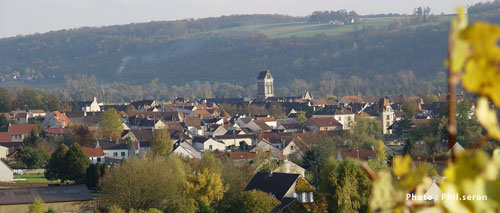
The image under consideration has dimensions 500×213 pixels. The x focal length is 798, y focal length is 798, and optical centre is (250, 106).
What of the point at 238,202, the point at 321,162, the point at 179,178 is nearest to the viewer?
the point at 238,202

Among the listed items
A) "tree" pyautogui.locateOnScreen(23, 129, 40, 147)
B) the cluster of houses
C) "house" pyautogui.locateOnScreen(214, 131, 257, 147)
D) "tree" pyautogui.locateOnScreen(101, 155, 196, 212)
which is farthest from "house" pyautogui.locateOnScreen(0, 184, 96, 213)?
"house" pyautogui.locateOnScreen(214, 131, 257, 147)

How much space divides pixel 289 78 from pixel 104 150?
4871 inches

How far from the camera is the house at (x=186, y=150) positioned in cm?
4353

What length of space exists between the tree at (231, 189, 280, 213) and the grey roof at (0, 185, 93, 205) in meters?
6.64

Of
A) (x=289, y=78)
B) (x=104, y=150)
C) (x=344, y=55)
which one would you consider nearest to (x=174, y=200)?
(x=104, y=150)

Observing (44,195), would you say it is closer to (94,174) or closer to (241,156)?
(94,174)

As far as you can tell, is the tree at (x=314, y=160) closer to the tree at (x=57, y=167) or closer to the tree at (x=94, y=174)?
the tree at (x=94, y=174)

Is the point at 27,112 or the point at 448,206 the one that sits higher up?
the point at 448,206

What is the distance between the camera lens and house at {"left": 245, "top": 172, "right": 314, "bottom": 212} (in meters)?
27.3

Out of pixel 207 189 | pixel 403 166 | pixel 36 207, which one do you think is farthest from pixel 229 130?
pixel 403 166

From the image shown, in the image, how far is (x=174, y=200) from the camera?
27547 millimetres

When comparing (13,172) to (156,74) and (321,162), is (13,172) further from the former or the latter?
(156,74)

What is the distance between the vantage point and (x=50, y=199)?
2855cm

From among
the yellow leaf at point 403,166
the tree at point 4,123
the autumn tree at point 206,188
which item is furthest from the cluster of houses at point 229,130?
the yellow leaf at point 403,166
